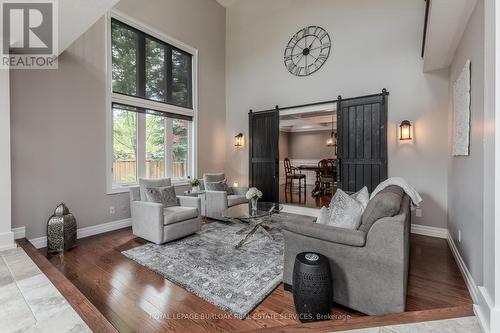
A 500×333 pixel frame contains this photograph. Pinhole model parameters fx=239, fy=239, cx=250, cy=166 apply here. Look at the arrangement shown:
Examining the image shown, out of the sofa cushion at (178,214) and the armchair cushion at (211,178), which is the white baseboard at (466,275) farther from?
the armchair cushion at (211,178)

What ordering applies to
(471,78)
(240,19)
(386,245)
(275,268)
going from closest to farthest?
(386,245) < (471,78) < (275,268) < (240,19)

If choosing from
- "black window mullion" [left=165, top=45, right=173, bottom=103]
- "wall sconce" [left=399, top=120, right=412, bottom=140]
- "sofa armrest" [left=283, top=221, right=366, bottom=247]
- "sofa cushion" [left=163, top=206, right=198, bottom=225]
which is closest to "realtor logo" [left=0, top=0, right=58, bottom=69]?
"black window mullion" [left=165, top=45, right=173, bottom=103]

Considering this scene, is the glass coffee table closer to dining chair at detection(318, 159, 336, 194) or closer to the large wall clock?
dining chair at detection(318, 159, 336, 194)

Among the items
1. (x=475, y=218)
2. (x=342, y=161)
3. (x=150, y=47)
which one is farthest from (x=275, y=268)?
(x=150, y=47)

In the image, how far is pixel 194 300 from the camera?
83.4 inches

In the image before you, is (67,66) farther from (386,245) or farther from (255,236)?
(386,245)

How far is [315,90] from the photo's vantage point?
5012 millimetres

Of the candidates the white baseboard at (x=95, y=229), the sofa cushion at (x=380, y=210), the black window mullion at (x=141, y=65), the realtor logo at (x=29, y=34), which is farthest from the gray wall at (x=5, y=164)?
the sofa cushion at (x=380, y=210)

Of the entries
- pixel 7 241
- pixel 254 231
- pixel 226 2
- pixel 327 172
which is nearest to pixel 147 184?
pixel 7 241

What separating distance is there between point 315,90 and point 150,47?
348 centimetres

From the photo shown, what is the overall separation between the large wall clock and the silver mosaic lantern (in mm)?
4891

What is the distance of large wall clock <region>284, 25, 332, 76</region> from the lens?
491 centimetres

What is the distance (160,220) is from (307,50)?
14.6 feet

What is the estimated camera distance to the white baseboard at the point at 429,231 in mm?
Answer: 3754
